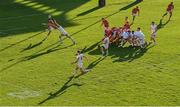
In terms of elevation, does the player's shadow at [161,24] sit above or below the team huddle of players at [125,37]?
above

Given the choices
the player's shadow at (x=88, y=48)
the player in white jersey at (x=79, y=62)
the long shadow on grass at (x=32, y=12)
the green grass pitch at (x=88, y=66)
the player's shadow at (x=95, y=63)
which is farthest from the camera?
the long shadow on grass at (x=32, y=12)

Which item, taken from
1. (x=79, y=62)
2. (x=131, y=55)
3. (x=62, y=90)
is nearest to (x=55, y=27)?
(x=131, y=55)

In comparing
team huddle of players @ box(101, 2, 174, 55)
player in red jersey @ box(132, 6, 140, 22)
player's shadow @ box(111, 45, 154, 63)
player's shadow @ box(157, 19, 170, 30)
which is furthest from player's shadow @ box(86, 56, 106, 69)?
player in red jersey @ box(132, 6, 140, 22)

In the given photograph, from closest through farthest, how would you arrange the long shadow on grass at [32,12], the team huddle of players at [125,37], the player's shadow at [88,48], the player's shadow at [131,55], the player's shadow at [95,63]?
1. the player's shadow at [95,63]
2. the player's shadow at [131,55]
3. the team huddle of players at [125,37]
4. the player's shadow at [88,48]
5. the long shadow on grass at [32,12]

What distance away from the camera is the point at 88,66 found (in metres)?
27.5

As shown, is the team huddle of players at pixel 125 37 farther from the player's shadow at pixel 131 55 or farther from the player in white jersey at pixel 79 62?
the player in white jersey at pixel 79 62

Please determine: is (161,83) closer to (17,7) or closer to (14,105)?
(14,105)

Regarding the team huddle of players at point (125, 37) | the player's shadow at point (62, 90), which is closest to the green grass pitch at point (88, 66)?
the player's shadow at point (62, 90)

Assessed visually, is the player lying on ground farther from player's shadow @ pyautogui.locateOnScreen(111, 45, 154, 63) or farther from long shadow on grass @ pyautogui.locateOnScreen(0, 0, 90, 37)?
player's shadow @ pyautogui.locateOnScreen(111, 45, 154, 63)

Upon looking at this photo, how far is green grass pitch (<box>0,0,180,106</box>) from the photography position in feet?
73.6

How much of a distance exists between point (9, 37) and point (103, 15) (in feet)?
36.2

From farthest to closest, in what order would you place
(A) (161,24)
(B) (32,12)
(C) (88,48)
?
(B) (32,12)
(A) (161,24)
(C) (88,48)

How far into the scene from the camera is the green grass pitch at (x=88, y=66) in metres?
22.4

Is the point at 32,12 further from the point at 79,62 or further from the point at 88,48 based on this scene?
the point at 79,62
